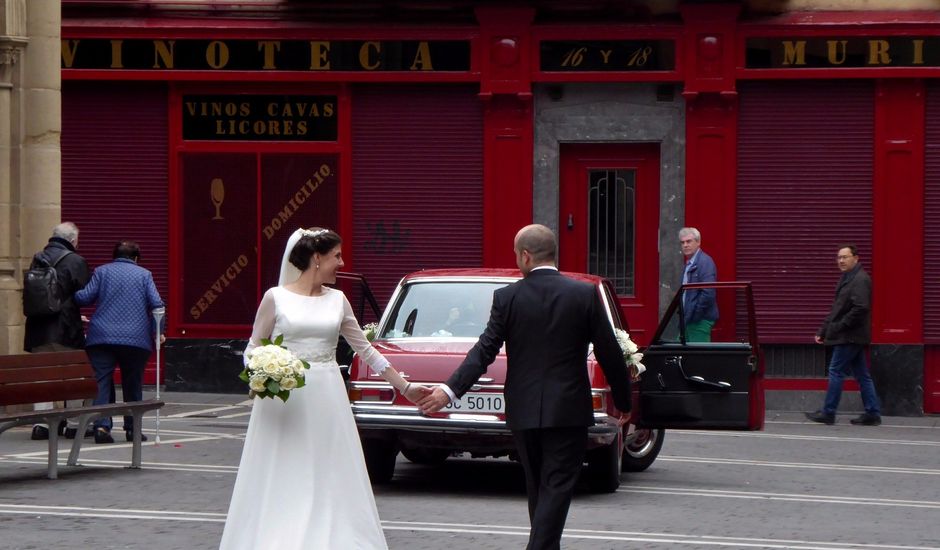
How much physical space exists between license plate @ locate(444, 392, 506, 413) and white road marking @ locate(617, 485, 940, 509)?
4.89 ft

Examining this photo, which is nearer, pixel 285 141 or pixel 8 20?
pixel 8 20

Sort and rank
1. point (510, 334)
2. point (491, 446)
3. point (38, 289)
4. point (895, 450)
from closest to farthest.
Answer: point (510, 334) < point (491, 446) < point (38, 289) < point (895, 450)

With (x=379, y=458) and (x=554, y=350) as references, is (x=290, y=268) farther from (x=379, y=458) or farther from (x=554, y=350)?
(x=379, y=458)

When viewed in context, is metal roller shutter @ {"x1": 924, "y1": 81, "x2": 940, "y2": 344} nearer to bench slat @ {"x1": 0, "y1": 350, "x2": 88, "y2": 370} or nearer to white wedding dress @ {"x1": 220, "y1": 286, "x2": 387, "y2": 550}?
bench slat @ {"x1": 0, "y1": 350, "x2": 88, "y2": 370}

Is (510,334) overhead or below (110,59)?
below

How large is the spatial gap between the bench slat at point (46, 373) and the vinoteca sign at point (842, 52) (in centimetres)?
903

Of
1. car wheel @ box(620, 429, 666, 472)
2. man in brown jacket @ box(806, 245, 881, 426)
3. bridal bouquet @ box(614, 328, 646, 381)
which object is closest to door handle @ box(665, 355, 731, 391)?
bridal bouquet @ box(614, 328, 646, 381)

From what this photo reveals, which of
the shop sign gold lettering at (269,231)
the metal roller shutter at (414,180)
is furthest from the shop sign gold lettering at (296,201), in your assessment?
the metal roller shutter at (414,180)

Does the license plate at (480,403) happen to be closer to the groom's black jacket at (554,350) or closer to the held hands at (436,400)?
the held hands at (436,400)

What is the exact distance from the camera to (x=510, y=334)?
828 cm

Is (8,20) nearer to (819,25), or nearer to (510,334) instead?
(819,25)

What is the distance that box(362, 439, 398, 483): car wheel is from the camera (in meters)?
12.4

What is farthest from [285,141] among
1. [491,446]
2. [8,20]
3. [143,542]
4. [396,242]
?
[143,542]

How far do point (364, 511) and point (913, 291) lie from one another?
12131 mm
